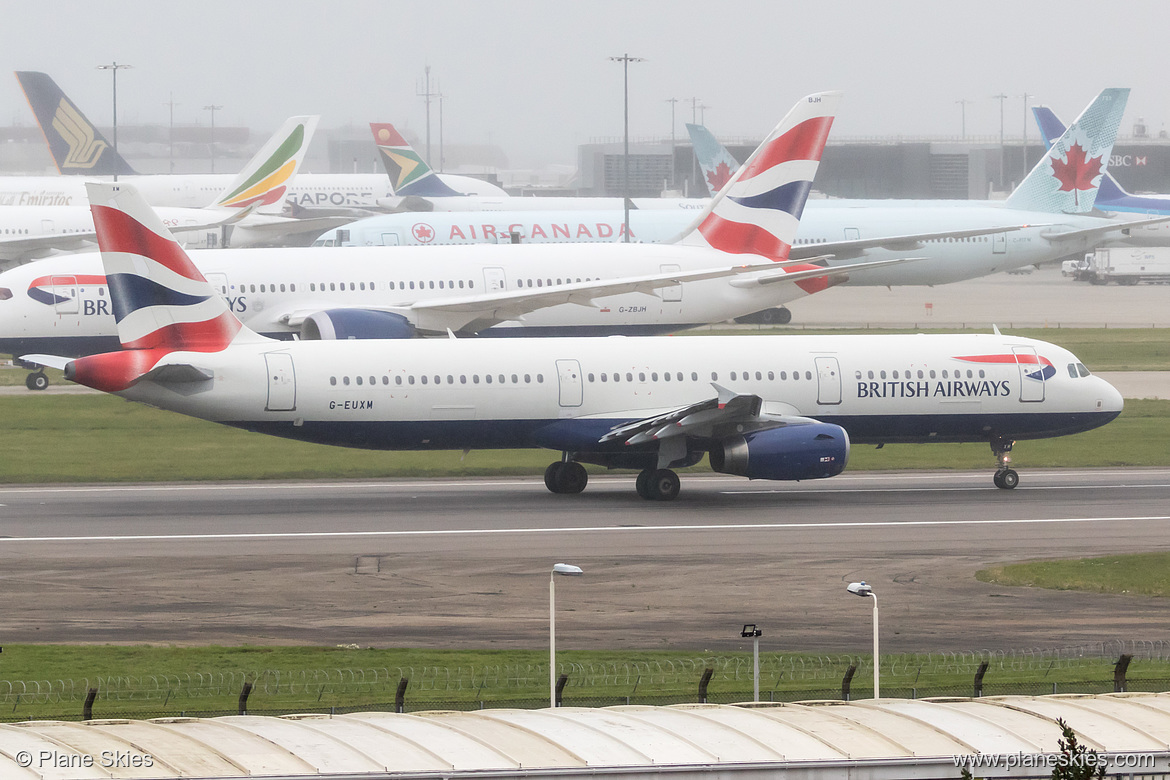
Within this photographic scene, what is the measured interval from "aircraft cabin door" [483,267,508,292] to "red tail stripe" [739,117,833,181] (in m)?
9.06

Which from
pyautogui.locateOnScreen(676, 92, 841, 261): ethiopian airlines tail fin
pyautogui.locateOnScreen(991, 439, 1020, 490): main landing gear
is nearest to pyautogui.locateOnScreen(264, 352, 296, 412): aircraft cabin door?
pyautogui.locateOnScreen(991, 439, 1020, 490): main landing gear

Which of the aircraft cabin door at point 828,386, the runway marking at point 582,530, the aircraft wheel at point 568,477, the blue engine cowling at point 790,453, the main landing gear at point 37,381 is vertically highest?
the aircraft cabin door at point 828,386

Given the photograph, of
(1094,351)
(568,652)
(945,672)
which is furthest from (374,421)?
(1094,351)

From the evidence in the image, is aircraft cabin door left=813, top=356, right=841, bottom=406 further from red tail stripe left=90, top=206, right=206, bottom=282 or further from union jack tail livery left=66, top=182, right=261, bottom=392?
red tail stripe left=90, top=206, right=206, bottom=282

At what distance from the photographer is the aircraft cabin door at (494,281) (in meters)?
57.5

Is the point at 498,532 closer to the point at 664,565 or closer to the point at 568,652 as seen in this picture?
the point at 664,565

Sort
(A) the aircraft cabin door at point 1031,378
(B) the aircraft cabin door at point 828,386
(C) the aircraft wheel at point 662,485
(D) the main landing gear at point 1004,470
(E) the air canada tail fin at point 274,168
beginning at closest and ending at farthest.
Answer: (C) the aircraft wheel at point 662,485
(B) the aircraft cabin door at point 828,386
(A) the aircraft cabin door at point 1031,378
(D) the main landing gear at point 1004,470
(E) the air canada tail fin at point 274,168

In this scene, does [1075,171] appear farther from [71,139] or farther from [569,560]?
[71,139]

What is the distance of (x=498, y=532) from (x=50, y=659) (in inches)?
523

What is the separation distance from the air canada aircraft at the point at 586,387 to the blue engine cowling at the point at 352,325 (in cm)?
1243

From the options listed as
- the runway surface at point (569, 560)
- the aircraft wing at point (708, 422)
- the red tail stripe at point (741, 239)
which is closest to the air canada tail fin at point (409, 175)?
the red tail stripe at point (741, 239)

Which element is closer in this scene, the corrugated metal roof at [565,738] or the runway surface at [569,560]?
the corrugated metal roof at [565,738]

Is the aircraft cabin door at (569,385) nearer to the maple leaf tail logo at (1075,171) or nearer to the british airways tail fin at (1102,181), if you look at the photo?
the maple leaf tail logo at (1075,171)

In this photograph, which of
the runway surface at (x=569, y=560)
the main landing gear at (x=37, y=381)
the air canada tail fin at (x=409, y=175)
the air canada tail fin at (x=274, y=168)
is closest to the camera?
the runway surface at (x=569, y=560)
